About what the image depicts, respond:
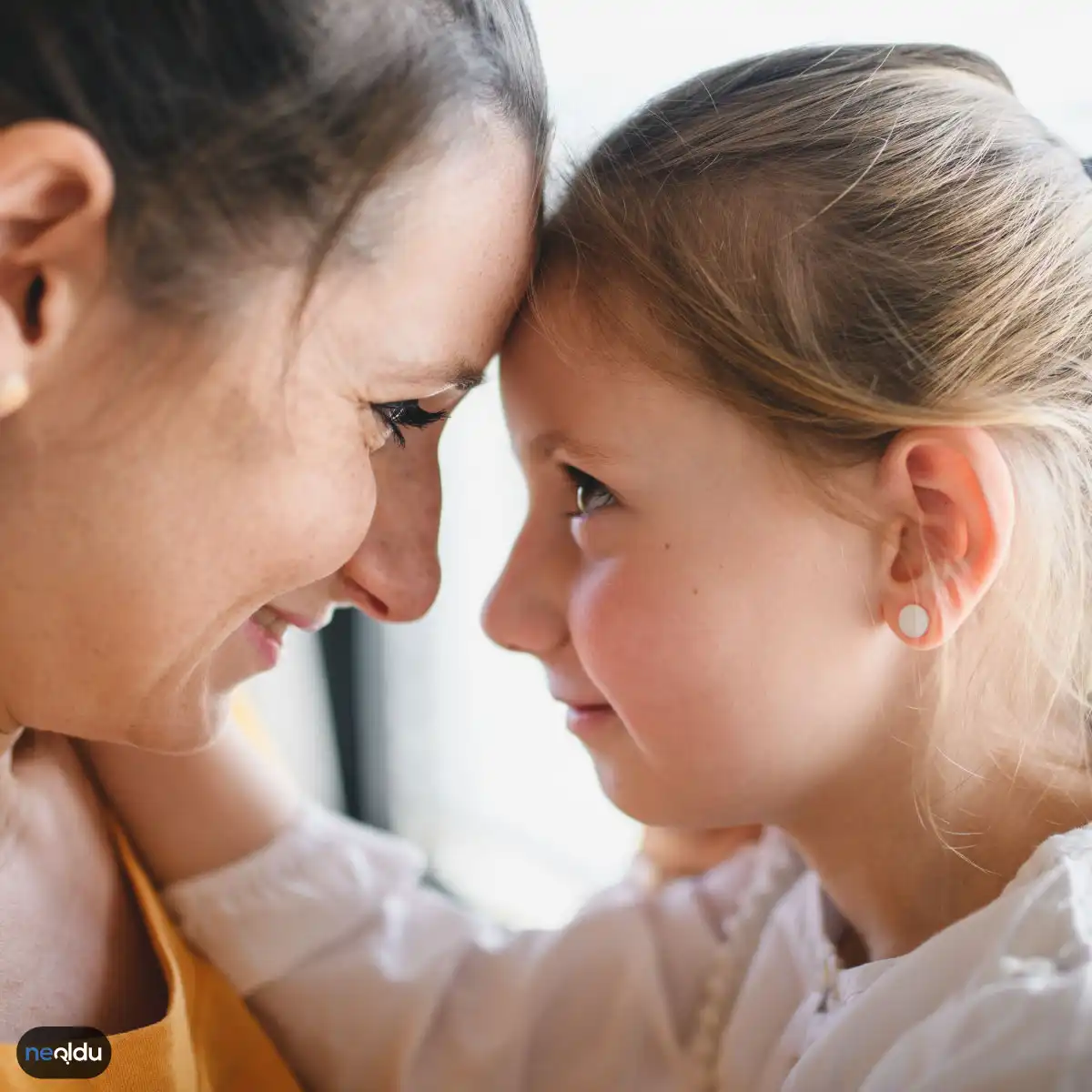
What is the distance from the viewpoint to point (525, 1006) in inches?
37.8

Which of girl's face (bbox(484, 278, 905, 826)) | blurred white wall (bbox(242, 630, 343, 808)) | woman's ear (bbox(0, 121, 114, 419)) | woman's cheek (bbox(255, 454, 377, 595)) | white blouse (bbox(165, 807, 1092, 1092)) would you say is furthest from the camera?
blurred white wall (bbox(242, 630, 343, 808))

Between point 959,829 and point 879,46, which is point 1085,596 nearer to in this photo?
point 959,829

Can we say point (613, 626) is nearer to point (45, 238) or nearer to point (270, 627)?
point (270, 627)

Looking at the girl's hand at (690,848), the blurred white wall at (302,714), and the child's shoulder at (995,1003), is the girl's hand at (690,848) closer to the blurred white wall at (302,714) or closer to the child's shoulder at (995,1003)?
the child's shoulder at (995,1003)

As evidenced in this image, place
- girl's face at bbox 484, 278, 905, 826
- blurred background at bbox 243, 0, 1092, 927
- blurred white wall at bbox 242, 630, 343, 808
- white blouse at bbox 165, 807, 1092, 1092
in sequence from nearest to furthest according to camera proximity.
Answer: girl's face at bbox 484, 278, 905, 826
white blouse at bbox 165, 807, 1092, 1092
blurred background at bbox 243, 0, 1092, 927
blurred white wall at bbox 242, 630, 343, 808

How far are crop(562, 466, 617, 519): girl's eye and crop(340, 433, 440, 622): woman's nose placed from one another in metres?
0.10

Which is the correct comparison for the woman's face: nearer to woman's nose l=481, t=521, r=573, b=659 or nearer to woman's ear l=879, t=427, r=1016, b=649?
woman's nose l=481, t=521, r=573, b=659

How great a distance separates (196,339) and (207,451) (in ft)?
0.23

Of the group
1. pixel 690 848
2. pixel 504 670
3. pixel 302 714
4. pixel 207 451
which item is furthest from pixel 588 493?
pixel 302 714

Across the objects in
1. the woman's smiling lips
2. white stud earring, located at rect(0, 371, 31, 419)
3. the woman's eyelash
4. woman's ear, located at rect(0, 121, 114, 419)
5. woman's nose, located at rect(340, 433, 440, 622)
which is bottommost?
the woman's smiling lips

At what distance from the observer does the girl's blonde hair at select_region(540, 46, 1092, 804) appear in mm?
786

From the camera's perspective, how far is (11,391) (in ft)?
1.94

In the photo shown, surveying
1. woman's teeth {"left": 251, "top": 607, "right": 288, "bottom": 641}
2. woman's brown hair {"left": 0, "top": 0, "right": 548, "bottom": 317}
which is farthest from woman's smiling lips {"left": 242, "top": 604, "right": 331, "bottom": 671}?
woman's brown hair {"left": 0, "top": 0, "right": 548, "bottom": 317}

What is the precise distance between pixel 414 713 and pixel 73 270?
106 centimetres
